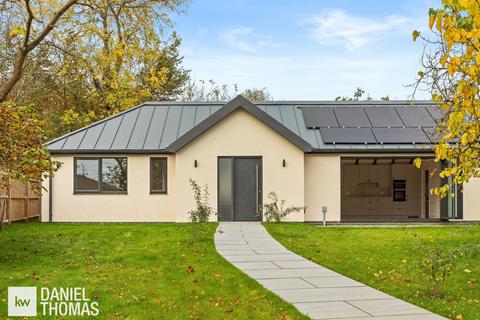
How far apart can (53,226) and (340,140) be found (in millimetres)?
10381

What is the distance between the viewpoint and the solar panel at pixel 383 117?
19141 mm

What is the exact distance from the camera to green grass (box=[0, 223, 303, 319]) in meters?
6.28

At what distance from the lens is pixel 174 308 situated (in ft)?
20.7

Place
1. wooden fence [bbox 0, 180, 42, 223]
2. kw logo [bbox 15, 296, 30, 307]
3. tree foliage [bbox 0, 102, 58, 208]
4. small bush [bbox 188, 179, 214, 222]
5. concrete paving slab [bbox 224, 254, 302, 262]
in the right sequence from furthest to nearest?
1. wooden fence [bbox 0, 180, 42, 223]
2. small bush [bbox 188, 179, 214, 222]
3. concrete paving slab [bbox 224, 254, 302, 262]
4. tree foliage [bbox 0, 102, 58, 208]
5. kw logo [bbox 15, 296, 30, 307]

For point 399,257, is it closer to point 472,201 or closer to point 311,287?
point 311,287

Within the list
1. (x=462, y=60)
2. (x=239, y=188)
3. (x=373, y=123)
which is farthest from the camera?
(x=373, y=123)

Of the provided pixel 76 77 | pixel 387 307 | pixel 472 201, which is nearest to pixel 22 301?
pixel 387 307

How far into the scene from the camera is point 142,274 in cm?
838

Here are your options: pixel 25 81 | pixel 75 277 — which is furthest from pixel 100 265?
pixel 25 81

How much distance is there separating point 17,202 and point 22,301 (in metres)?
12.4

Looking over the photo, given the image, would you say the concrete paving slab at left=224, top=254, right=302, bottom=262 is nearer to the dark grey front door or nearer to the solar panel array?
the dark grey front door

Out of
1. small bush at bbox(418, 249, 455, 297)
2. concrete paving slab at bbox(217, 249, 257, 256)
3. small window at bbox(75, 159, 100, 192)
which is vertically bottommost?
concrete paving slab at bbox(217, 249, 257, 256)

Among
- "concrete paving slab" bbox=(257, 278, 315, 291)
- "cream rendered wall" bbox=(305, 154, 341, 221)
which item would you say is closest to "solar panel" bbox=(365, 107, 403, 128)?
"cream rendered wall" bbox=(305, 154, 341, 221)

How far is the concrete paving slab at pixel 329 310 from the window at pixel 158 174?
1221 cm
